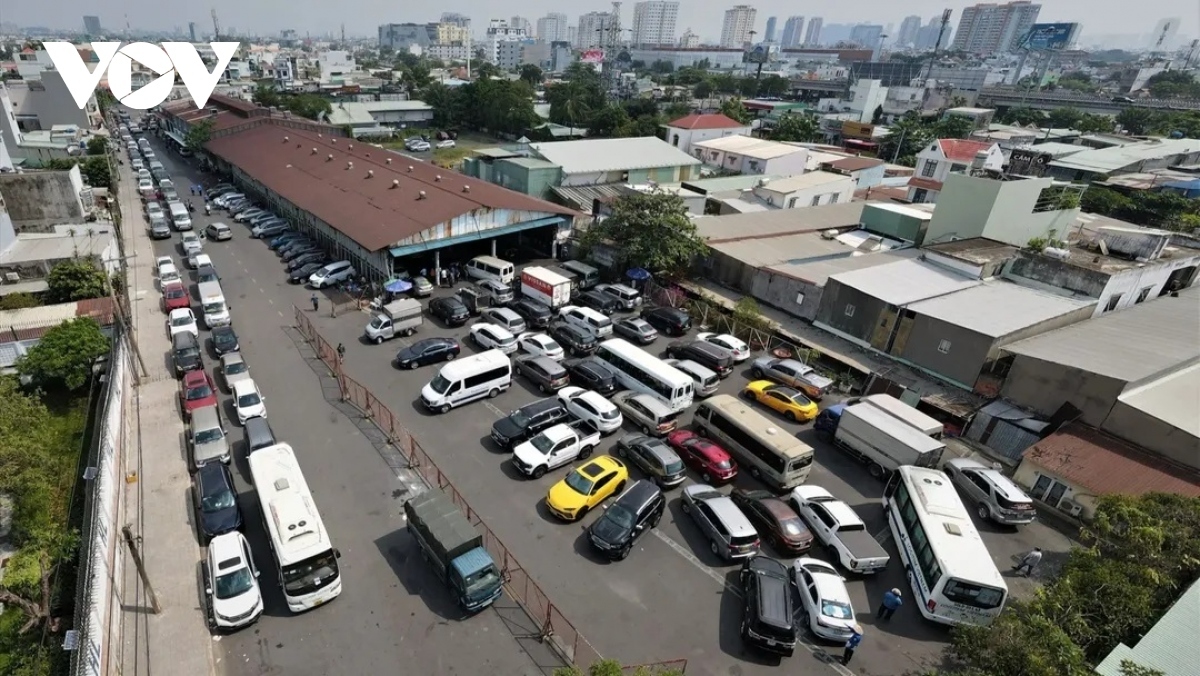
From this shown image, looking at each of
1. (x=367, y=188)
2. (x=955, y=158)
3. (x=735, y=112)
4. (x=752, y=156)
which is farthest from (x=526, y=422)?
(x=735, y=112)

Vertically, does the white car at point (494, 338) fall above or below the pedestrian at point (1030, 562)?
below

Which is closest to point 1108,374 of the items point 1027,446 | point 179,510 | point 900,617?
point 1027,446

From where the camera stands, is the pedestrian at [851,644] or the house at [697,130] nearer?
the pedestrian at [851,644]

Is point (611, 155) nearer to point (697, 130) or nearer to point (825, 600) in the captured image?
point (697, 130)

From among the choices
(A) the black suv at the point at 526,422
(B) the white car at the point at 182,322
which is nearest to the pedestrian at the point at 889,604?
(A) the black suv at the point at 526,422

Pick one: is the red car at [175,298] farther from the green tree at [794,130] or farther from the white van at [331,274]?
the green tree at [794,130]

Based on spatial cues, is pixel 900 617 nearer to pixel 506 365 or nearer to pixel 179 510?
pixel 506 365
